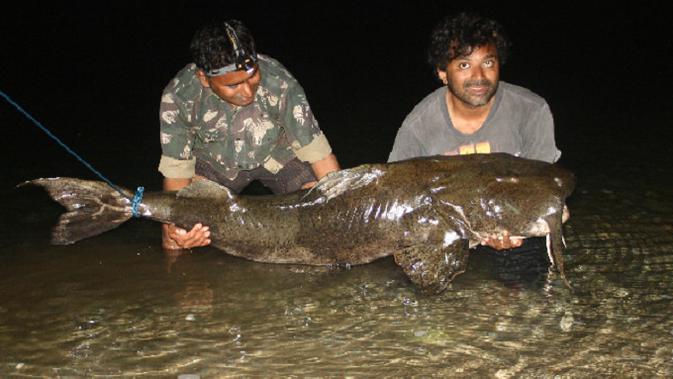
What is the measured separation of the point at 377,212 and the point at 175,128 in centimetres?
159

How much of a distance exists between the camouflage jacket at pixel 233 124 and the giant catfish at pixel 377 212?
0.67 metres

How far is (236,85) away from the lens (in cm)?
439

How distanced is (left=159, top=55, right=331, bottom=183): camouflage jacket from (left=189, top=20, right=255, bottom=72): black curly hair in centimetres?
52

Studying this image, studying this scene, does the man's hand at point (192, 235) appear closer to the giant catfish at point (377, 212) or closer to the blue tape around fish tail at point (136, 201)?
the giant catfish at point (377, 212)

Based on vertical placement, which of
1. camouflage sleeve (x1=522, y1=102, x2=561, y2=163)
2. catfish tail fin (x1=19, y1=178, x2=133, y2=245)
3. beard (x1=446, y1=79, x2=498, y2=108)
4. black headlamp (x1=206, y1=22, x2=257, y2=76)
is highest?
black headlamp (x1=206, y1=22, x2=257, y2=76)

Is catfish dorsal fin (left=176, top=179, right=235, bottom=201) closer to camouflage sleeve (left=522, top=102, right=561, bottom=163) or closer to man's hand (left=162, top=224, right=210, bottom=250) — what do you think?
man's hand (left=162, top=224, right=210, bottom=250)

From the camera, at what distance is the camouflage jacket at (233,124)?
4859 millimetres

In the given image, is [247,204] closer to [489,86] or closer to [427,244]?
[427,244]

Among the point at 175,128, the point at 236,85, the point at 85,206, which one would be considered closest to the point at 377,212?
the point at 236,85

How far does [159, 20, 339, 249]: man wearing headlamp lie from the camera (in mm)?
4844

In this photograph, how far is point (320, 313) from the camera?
13.1 feet

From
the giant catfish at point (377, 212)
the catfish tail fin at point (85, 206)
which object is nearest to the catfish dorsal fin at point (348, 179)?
the giant catfish at point (377, 212)

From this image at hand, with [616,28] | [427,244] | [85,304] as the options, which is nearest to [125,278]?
[85,304]

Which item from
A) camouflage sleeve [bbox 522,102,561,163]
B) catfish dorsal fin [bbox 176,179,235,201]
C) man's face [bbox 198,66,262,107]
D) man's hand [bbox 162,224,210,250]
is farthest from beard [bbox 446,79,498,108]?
man's hand [bbox 162,224,210,250]
